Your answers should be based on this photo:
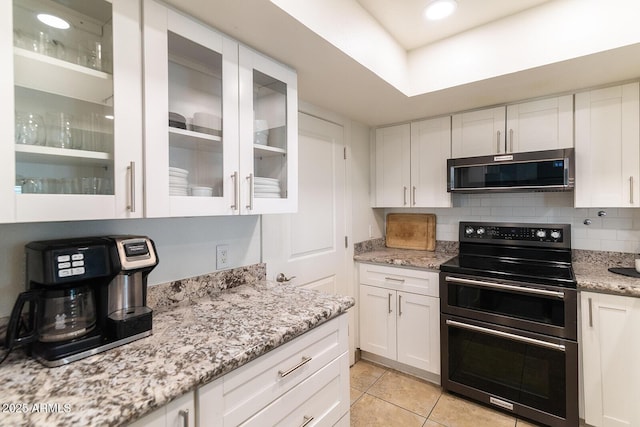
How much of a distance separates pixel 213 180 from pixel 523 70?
1747 mm

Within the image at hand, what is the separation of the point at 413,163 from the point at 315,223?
3.51 ft

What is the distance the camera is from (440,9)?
1592 mm

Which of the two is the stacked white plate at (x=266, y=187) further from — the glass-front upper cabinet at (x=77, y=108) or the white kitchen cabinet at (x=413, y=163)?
the white kitchen cabinet at (x=413, y=163)

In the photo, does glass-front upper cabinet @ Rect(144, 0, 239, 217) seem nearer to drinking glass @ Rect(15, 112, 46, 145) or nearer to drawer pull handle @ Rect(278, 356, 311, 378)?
drinking glass @ Rect(15, 112, 46, 145)

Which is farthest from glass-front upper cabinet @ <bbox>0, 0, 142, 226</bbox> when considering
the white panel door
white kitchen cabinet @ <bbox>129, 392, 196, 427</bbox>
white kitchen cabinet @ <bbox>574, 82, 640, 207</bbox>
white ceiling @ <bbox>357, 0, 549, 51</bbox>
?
white kitchen cabinet @ <bbox>574, 82, 640, 207</bbox>

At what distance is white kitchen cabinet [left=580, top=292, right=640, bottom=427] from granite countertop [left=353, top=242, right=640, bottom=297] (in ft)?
0.21

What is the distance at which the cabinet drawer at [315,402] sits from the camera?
42.6 inches

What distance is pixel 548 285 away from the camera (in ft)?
5.76

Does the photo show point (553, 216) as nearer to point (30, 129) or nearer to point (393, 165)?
point (393, 165)

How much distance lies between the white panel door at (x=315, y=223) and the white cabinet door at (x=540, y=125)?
1272mm

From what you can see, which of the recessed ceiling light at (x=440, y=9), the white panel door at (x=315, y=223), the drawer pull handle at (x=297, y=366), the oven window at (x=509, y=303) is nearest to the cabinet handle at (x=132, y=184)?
the drawer pull handle at (x=297, y=366)

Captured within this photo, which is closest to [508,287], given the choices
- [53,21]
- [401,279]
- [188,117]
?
[401,279]

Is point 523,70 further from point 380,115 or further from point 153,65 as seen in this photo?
point 153,65

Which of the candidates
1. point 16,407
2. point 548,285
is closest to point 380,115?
point 548,285
